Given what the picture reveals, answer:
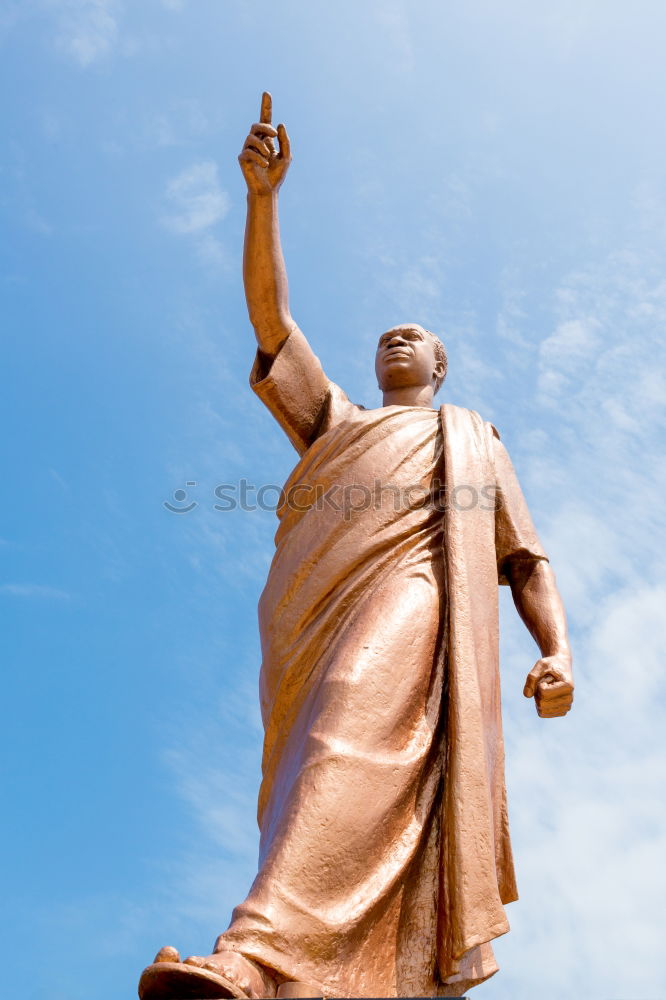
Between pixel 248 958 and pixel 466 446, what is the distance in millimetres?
3181

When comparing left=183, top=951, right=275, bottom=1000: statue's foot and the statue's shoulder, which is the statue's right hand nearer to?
the statue's shoulder

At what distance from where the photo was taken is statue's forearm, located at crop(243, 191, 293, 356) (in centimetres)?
729

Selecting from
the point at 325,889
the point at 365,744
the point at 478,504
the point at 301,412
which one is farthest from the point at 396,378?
the point at 325,889

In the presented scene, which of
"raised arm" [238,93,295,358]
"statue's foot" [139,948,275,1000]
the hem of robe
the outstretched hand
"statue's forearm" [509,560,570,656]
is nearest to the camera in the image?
"statue's foot" [139,948,275,1000]

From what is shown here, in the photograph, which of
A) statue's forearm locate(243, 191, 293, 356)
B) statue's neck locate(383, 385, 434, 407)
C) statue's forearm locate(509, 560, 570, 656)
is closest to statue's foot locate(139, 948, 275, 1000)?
statue's forearm locate(509, 560, 570, 656)

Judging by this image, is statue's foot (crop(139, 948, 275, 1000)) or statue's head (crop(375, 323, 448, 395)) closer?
statue's foot (crop(139, 948, 275, 1000))

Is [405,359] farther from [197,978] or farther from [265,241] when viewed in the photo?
[197,978]

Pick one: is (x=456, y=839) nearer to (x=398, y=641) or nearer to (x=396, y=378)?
(x=398, y=641)

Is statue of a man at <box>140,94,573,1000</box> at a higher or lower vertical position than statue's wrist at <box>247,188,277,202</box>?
lower

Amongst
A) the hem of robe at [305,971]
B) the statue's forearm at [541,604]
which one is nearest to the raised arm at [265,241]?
the statue's forearm at [541,604]

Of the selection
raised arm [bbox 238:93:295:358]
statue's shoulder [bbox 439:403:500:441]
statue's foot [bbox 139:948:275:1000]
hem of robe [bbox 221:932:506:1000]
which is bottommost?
statue's foot [bbox 139:948:275:1000]

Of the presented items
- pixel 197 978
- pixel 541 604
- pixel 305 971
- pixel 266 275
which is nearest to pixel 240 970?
pixel 197 978

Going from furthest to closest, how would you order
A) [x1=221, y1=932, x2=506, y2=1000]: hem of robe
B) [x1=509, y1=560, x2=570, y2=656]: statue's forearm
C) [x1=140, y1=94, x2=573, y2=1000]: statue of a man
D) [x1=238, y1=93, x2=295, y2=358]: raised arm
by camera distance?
[x1=238, y1=93, x2=295, y2=358]: raised arm < [x1=509, y1=560, x2=570, y2=656]: statue's forearm < [x1=140, y1=94, x2=573, y2=1000]: statue of a man < [x1=221, y1=932, x2=506, y2=1000]: hem of robe

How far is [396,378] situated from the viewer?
7887mm
